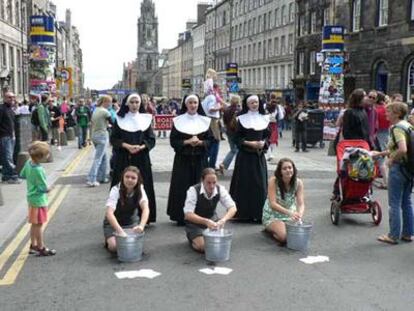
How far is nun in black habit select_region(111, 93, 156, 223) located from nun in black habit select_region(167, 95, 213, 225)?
356 millimetres

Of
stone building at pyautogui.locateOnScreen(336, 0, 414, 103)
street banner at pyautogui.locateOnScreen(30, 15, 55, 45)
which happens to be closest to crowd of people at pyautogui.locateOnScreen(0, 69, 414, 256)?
street banner at pyautogui.locateOnScreen(30, 15, 55, 45)

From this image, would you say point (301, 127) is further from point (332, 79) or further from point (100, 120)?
point (100, 120)

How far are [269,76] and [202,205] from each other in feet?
178

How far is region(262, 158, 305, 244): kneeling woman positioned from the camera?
7070 millimetres

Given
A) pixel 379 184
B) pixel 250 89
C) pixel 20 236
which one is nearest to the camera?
pixel 20 236

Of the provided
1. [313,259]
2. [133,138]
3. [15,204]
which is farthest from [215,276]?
[15,204]

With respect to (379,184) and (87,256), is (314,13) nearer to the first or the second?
(379,184)

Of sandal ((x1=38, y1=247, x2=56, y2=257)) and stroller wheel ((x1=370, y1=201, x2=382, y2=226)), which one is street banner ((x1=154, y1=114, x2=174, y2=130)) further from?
sandal ((x1=38, y1=247, x2=56, y2=257))

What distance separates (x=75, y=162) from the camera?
16.0 metres

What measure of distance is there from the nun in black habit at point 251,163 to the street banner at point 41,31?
48.5 ft

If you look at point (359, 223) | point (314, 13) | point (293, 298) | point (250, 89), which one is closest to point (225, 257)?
point (293, 298)

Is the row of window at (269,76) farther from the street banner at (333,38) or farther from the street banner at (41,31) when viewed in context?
the street banner at (41,31)

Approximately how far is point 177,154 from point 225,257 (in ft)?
7.30

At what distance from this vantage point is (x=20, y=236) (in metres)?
7.45
